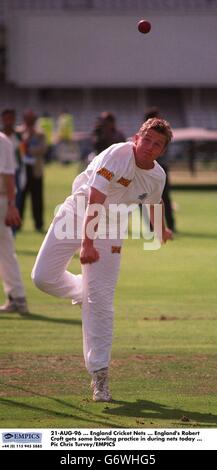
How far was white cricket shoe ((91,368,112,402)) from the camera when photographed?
9.62m

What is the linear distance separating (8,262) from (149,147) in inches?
195

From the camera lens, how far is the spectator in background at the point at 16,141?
58.6 feet

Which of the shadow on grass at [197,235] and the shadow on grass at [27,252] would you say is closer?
the shadow on grass at [27,252]

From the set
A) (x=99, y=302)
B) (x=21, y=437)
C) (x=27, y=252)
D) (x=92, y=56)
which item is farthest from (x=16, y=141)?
(x=92, y=56)

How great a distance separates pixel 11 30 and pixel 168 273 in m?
48.6

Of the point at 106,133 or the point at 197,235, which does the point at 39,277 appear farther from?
the point at 197,235

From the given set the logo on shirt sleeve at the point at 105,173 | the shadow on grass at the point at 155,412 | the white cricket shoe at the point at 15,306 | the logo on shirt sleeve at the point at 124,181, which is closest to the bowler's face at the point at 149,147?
the logo on shirt sleeve at the point at 124,181

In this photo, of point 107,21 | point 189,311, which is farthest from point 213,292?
point 107,21

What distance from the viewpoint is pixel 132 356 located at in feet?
38.3

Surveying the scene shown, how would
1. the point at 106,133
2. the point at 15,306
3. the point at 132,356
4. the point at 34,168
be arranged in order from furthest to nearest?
the point at 34,168 < the point at 106,133 < the point at 15,306 < the point at 132,356

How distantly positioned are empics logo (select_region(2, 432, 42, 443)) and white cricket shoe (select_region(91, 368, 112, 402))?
1.47m

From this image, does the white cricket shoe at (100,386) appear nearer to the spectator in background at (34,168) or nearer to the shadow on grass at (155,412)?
the shadow on grass at (155,412)

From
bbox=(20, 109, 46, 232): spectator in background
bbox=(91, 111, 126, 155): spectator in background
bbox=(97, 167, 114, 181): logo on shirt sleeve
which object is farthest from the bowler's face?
bbox=(20, 109, 46, 232): spectator in background

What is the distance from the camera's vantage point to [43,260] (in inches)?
391
